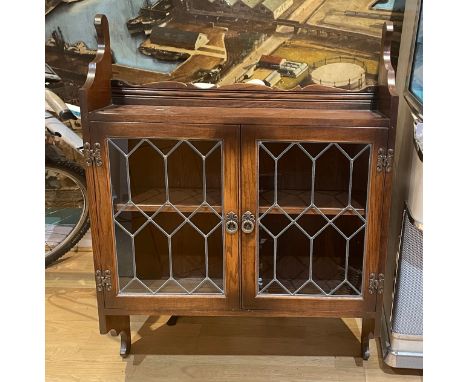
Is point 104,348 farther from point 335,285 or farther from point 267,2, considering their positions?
point 267,2

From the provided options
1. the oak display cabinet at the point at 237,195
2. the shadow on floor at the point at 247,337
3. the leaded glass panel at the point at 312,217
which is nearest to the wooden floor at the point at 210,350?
the shadow on floor at the point at 247,337

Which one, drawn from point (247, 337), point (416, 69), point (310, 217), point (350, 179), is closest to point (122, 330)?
point (247, 337)

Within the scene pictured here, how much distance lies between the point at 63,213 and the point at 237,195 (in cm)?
117

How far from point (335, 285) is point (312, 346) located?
39cm

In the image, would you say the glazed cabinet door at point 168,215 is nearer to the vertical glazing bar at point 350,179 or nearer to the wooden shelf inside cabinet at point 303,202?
the wooden shelf inside cabinet at point 303,202

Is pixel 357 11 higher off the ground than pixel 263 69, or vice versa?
pixel 357 11

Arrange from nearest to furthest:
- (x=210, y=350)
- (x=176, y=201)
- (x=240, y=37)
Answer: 1. (x=176, y=201)
2. (x=210, y=350)
3. (x=240, y=37)

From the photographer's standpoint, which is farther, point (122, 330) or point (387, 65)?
point (122, 330)

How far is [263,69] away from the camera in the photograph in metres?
1.80

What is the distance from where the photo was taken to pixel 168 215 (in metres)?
1.35

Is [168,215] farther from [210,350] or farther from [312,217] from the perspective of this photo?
[210,350]

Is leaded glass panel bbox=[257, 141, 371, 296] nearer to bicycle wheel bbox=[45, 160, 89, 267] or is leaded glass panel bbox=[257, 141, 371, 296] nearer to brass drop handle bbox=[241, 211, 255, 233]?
brass drop handle bbox=[241, 211, 255, 233]

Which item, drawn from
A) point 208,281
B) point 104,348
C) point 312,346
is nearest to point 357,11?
point 208,281

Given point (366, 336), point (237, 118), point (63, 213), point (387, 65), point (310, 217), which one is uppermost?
point (387, 65)
